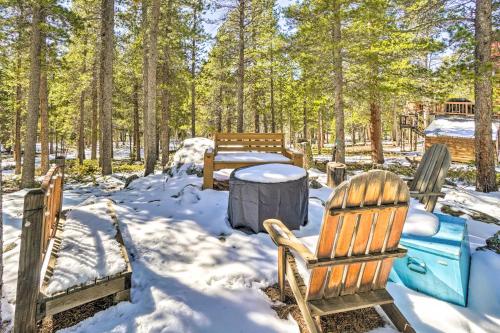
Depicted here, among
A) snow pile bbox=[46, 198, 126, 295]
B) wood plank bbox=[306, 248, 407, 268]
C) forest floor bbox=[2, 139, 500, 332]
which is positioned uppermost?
wood plank bbox=[306, 248, 407, 268]

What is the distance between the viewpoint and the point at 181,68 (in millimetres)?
17391

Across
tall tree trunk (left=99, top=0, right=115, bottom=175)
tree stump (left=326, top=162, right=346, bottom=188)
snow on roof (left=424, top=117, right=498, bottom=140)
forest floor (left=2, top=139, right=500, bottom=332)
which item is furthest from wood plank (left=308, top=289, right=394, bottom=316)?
snow on roof (left=424, top=117, right=498, bottom=140)

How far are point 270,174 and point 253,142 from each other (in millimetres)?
3510

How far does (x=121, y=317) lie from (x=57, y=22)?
41.9ft

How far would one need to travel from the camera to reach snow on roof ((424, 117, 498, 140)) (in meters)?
20.8

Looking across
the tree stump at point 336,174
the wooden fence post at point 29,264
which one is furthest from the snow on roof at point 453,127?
the wooden fence post at point 29,264

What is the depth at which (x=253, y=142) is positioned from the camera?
338 inches

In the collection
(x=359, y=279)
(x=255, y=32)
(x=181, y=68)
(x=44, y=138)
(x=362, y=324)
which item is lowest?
(x=362, y=324)

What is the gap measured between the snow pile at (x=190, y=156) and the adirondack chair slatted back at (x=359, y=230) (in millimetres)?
7295

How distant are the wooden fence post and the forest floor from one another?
0.40 metres

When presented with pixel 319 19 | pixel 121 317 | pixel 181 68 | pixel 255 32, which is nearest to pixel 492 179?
pixel 319 19

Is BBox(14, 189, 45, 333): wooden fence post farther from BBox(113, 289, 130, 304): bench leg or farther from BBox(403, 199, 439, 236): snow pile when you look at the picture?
BBox(403, 199, 439, 236): snow pile

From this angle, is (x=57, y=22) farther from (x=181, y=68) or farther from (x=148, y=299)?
(x=148, y=299)

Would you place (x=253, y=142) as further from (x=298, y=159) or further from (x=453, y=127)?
(x=453, y=127)
